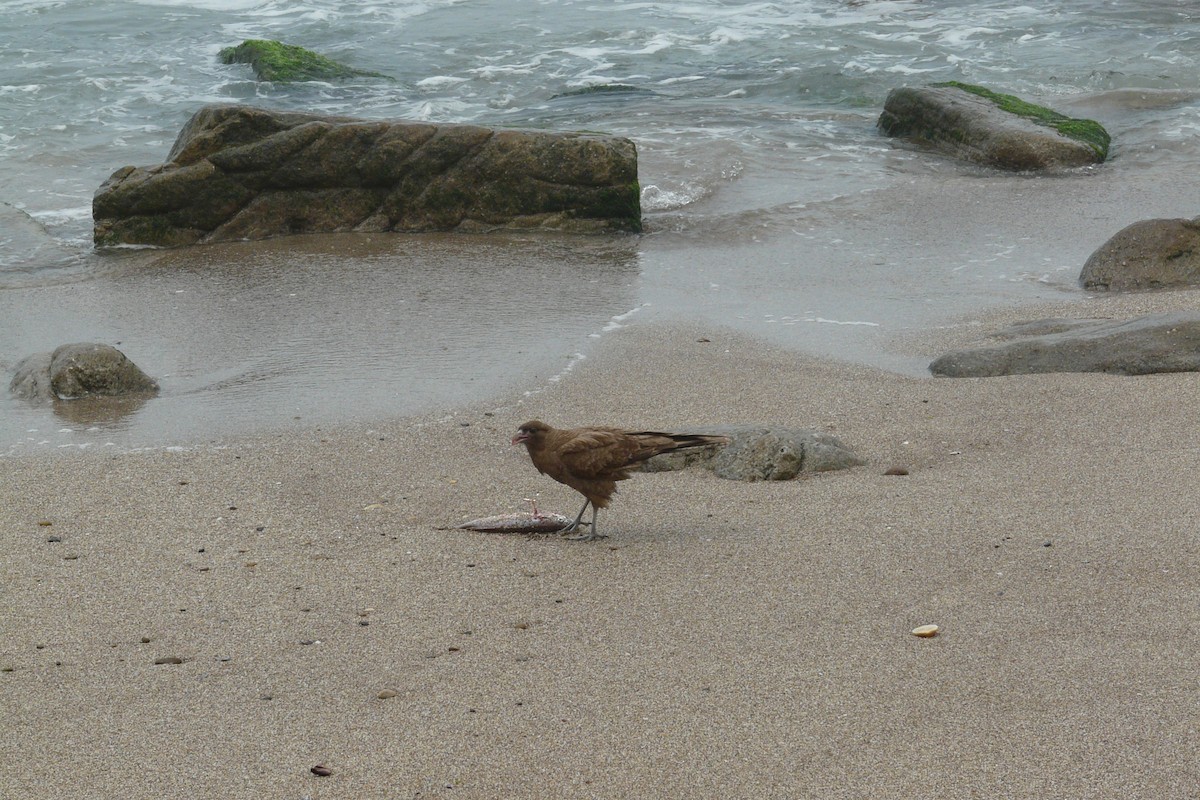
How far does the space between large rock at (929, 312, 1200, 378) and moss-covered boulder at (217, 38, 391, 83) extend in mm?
14343

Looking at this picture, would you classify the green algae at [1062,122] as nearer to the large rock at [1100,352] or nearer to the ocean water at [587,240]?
the ocean water at [587,240]

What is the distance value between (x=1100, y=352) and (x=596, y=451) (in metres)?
3.53

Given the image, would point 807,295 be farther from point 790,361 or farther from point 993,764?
point 993,764

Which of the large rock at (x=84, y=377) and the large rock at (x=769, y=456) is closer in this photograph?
the large rock at (x=769, y=456)

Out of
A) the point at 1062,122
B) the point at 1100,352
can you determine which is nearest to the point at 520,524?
the point at 1100,352

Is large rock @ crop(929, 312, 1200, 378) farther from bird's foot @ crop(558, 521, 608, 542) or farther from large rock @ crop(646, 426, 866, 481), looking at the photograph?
bird's foot @ crop(558, 521, 608, 542)

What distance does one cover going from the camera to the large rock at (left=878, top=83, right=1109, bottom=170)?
43.5ft

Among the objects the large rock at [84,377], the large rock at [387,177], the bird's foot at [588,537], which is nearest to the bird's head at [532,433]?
the bird's foot at [588,537]

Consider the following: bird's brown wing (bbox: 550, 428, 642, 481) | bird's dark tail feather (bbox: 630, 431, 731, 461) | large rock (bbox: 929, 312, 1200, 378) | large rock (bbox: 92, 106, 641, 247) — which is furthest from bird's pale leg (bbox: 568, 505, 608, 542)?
large rock (bbox: 92, 106, 641, 247)

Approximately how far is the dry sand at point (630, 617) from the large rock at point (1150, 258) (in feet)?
8.38

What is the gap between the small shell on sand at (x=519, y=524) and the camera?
5535 mm

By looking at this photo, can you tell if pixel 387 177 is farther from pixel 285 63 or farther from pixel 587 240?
pixel 285 63

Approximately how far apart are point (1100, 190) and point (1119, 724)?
977cm

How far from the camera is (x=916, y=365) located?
25.8ft
